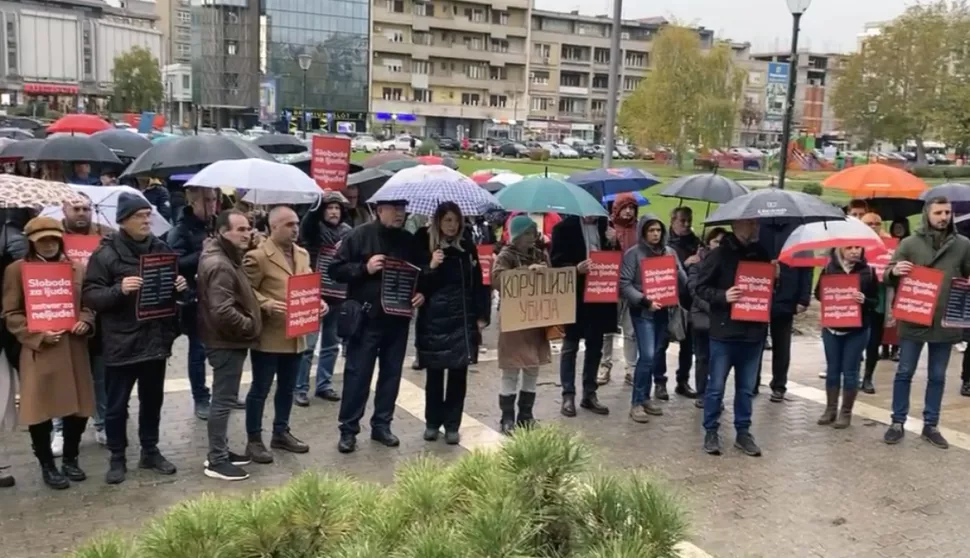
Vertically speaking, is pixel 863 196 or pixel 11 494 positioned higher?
pixel 863 196

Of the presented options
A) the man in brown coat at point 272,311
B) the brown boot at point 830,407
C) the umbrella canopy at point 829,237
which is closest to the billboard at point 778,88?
the brown boot at point 830,407

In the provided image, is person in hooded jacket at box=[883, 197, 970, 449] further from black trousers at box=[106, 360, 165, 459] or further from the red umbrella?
the red umbrella

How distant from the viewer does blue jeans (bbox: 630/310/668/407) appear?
799cm

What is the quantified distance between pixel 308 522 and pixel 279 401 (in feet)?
13.4

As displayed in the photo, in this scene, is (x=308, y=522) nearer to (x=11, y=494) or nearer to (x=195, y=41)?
(x=11, y=494)

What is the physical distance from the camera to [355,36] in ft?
313

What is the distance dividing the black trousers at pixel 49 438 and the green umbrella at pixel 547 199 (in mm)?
3514

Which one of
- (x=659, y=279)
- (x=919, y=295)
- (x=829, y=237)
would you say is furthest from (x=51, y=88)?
(x=919, y=295)

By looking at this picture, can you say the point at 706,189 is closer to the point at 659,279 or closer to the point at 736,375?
the point at 659,279

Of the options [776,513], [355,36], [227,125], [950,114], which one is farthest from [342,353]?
[227,125]

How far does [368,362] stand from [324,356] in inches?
65.4

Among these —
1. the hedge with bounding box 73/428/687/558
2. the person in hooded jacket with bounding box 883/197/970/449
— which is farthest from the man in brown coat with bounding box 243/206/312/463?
the person in hooded jacket with bounding box 883/197/970/449

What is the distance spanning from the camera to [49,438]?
20.2ft

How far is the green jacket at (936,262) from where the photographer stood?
7.42 meters
